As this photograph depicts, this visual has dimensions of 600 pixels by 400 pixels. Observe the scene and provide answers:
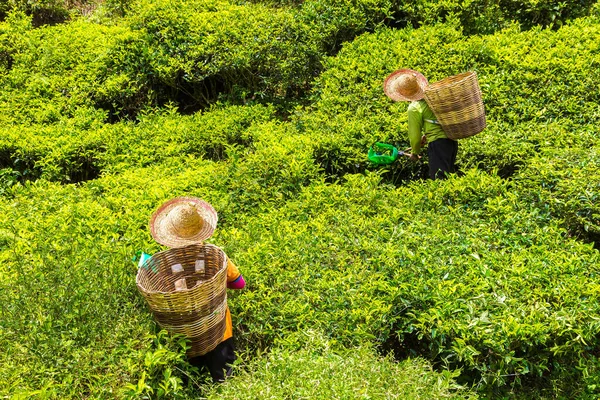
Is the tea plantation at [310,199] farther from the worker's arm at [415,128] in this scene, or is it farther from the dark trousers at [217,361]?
the worker's arm at [415,128]

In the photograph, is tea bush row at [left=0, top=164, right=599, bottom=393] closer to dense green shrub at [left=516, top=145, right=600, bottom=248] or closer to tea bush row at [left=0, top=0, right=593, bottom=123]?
dense green shrub at [left=516, top=145, right=600, bottom=248]

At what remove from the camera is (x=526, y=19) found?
8.08 metres

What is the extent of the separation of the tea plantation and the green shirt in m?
0.42

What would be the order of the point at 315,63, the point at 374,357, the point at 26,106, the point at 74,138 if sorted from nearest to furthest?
1. the point at 374,357
2. the point at 74,138
3. the point at 26,106
4. the point at 315,63

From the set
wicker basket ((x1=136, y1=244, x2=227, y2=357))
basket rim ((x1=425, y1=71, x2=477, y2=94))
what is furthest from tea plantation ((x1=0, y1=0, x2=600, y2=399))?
basket rim ((x1=425, y1=71, x2=477, y2=94))

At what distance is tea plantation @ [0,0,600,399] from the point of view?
332 cm

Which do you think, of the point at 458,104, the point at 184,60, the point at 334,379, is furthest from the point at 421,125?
the point at 184,60

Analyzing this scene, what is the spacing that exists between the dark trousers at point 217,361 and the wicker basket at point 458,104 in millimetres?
2809

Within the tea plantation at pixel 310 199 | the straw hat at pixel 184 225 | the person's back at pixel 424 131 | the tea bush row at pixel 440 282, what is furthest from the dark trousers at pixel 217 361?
the person's back at pixel 424 131

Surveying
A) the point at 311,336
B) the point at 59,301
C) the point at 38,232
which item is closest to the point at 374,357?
the point at 311,336

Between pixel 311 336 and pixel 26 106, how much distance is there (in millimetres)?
5754

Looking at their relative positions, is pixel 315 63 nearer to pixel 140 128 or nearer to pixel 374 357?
pixel 140 128

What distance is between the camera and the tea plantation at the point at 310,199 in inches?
131

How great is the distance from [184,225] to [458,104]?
2707 millimetres
